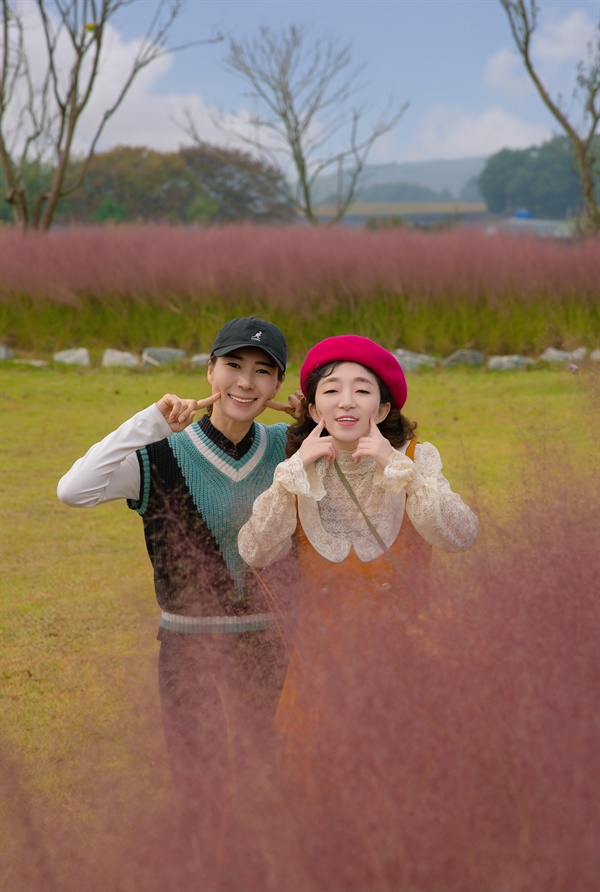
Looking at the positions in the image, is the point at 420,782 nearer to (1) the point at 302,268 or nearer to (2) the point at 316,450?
(2) the point at 316,450

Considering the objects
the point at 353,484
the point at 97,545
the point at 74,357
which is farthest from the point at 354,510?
the point at 74,357

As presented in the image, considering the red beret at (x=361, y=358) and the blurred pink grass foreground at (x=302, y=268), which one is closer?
the red beret at (x=361, y=358)

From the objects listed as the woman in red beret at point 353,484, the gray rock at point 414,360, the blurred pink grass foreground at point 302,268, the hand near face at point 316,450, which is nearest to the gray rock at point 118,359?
the blurred pink grass foreground at point 302,268

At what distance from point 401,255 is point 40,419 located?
15.5ft

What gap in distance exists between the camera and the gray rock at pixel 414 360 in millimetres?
9672

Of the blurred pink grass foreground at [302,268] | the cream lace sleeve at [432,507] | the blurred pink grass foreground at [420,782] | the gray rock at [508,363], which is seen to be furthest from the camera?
the blurred pink grass foreground at [302,268]

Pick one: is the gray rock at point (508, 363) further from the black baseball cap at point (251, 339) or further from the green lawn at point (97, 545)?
the black baseball cap at point (251, 339)

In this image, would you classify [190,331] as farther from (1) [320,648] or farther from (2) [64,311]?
(1) [320,648]

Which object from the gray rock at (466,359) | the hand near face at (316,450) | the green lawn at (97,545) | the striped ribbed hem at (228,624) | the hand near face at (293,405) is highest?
the striped ribbed hem at (228,624)

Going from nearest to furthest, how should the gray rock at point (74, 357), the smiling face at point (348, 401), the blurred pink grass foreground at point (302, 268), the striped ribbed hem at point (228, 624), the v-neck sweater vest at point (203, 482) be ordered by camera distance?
the striped ribbed hem at point (228, 624) < the smiling face at point (348, 401) < the v-neck sweater vest at point (203, 482) < the gray rock at point (74, 357) < the blurred pink grass foreground at point (302, 268)

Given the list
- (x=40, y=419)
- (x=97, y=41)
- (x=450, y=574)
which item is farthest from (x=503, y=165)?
(x=450, y=574)

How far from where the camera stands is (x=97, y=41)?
14.2 metres

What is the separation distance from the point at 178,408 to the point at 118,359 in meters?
8.15

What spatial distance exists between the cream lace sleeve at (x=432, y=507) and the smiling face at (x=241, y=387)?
17.2 inches
